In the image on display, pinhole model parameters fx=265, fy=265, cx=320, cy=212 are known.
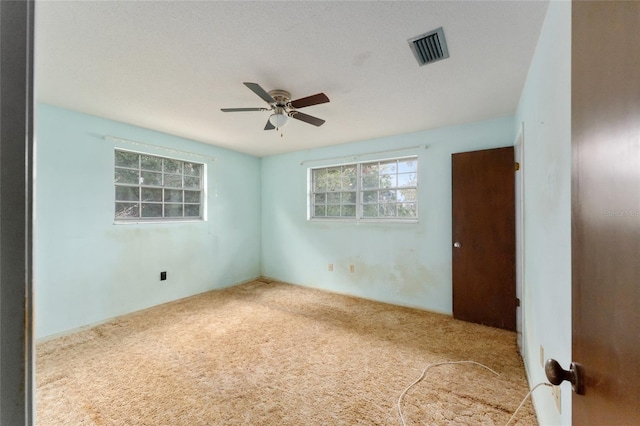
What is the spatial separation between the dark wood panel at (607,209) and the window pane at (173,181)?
4.18m

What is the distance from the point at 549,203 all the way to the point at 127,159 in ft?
13.7

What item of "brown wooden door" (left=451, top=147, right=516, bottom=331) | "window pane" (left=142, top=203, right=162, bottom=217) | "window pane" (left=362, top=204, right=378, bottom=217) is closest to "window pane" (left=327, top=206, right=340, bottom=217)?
"window pane" (left=362, top=204, right=378, bottom=217)

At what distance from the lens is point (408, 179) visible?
372 cm

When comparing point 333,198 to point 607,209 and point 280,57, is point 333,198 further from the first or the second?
point 607,209

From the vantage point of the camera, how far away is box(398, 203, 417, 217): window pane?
3.68 m

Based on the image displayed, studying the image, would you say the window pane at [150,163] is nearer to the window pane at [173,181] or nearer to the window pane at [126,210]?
the window pane at [173,181]

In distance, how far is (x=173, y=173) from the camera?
3.84m

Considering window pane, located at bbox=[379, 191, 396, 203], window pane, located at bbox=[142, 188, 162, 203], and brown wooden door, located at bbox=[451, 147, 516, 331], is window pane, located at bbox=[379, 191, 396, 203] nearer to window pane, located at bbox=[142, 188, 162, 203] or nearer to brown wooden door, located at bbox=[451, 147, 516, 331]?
brown wooden door, located at bbox=[451, 147, 516, 331]

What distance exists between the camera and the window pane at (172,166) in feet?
12.3

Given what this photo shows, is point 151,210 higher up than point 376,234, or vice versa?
point 151,210

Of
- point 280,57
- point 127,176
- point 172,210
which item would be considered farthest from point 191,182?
point 280,57

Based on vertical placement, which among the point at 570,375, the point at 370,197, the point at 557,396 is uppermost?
the point at 370,197

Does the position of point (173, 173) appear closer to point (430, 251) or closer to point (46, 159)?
point (46, 159)

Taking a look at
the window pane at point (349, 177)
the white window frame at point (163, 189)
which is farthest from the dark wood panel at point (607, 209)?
the white window frame at point (163, 189)
